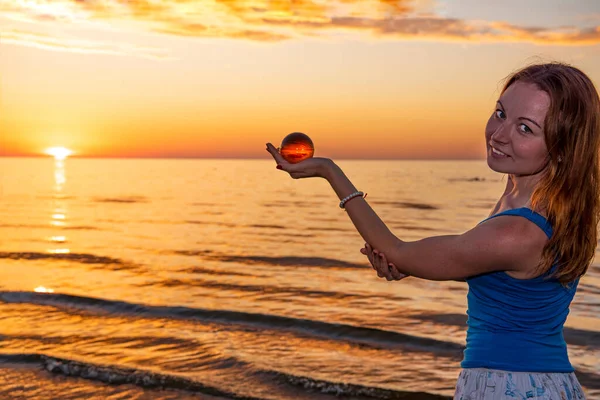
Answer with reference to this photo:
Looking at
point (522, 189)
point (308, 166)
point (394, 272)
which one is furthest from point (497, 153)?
point (308, 166)

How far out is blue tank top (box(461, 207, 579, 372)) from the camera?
2.46m

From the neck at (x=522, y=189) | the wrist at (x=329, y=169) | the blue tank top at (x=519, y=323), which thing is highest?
the wrist at (x=329, y=169)

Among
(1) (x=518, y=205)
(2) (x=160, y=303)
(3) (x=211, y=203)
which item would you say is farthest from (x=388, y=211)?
(1) (x=518, y=205)

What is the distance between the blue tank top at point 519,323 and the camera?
96.7 inches

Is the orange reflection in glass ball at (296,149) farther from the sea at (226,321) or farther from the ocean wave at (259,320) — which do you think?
the ocean wave at (259,320)

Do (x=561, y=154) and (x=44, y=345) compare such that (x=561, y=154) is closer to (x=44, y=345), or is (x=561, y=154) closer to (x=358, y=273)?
(x=44, y=345)

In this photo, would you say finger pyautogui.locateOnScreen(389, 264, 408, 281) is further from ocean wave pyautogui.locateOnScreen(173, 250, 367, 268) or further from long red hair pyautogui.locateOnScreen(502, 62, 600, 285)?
ocean wave pyautogui.locateOnScreen(173, 250, 367, 268)

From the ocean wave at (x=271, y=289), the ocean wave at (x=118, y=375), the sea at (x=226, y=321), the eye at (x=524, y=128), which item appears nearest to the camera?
the eye at (x=524, y=128)

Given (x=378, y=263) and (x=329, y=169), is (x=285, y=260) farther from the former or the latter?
(x=378, y=263)

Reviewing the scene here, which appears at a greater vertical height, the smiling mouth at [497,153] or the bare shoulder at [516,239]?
the smiling mouth at [497,153]

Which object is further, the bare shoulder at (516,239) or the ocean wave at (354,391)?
the ocean wave at (354,391)

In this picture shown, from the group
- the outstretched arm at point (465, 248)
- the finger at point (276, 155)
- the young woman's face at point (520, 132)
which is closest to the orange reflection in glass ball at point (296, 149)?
the finger at point (276, 155)

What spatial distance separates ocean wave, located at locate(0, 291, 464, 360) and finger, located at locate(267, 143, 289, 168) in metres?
7.82

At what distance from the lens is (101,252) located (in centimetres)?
2045
